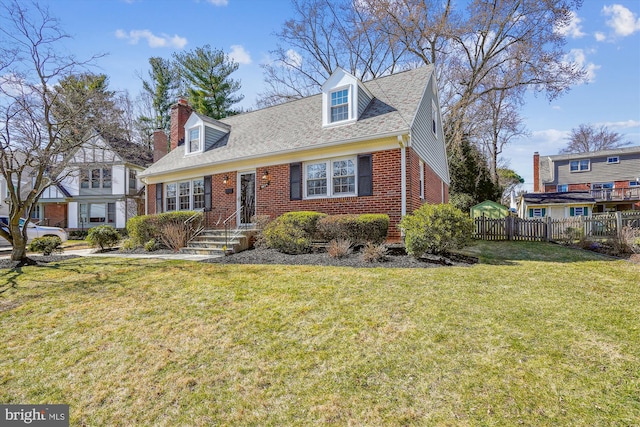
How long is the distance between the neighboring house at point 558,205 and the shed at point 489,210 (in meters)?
6.43

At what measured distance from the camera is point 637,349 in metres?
3.32

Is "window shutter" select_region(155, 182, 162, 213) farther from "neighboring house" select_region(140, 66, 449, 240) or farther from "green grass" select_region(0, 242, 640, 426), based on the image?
"green grass" select_region(0, 242, 640, 426)

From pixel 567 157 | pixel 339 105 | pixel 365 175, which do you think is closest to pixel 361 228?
pixel 365 175

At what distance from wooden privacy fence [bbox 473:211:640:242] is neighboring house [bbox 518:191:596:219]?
40.1 ft

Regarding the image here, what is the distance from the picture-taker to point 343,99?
11.2 metres

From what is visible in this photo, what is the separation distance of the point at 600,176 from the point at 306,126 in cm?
3434

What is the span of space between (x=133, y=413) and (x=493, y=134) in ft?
102

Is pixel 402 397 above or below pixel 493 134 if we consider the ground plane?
below

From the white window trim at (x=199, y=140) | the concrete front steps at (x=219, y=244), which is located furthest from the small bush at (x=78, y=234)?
the concrete front steps at (x=219, y=244)

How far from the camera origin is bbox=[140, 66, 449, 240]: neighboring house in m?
9.76

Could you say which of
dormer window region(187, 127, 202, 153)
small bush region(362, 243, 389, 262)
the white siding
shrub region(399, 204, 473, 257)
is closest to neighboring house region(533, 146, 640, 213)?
shrub region(399, 204, 473, 257)

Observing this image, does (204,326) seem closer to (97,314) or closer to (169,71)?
(97,314)

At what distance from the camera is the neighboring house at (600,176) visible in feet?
90.9

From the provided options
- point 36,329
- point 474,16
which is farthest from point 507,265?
point 474,16
